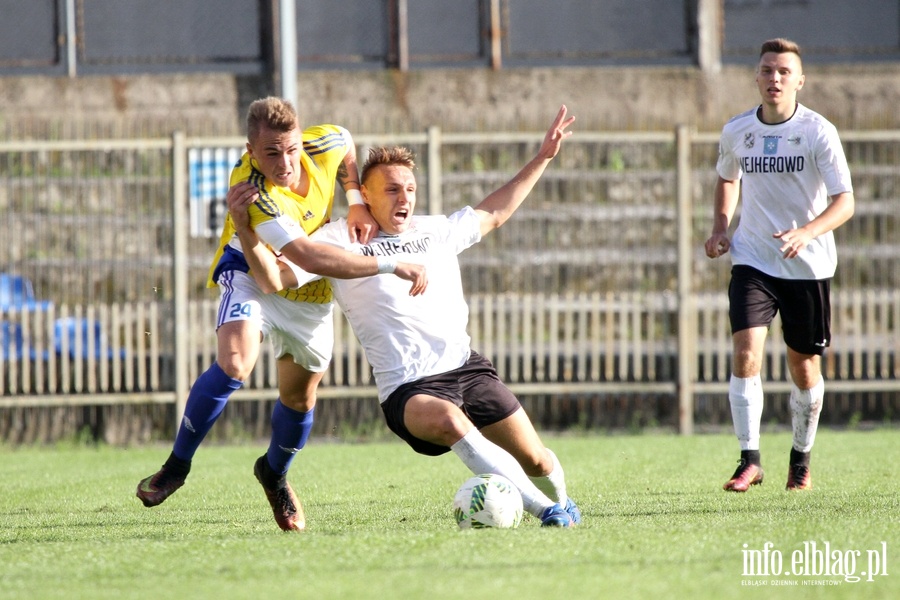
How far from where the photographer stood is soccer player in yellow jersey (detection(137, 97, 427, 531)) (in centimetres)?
511

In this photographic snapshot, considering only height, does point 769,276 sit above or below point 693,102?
below

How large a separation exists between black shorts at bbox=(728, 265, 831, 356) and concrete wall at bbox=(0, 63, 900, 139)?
6.48 m

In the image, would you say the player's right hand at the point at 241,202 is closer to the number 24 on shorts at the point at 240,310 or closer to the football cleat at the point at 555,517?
the number 24 on shorts at the point at 240,310

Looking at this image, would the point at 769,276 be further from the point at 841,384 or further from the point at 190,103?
the point at 190,103

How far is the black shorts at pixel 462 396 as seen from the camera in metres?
5.00

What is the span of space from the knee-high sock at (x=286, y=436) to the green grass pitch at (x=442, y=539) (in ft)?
0.97

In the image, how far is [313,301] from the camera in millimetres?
5602

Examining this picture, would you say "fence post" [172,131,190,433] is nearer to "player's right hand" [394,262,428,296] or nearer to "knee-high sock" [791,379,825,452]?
"knee-high sock" [791,379,825,452]

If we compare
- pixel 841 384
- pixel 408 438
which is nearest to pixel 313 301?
pixel 408 438

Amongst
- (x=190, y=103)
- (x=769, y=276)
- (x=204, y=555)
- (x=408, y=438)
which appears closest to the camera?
(x=204, y=555)

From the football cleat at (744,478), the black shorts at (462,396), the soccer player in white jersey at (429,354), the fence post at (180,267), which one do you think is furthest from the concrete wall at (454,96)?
the black shorts at (462,396)

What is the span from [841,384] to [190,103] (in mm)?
7190

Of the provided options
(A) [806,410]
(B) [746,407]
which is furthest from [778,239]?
(A) [806,410]

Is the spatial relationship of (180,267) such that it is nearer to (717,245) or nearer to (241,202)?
(717,245)
